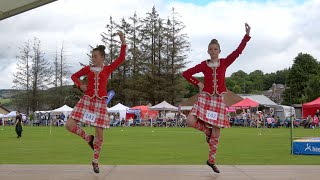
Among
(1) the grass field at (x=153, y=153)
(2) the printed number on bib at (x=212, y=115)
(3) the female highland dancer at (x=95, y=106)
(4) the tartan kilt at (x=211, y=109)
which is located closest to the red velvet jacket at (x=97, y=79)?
(3) the female highland dancer at (x=95, y=106)

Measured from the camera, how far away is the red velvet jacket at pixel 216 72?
822 centimetres

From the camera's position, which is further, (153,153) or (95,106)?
(153,153)

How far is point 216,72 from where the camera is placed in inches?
326

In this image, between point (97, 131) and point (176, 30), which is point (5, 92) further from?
point (97, 131)

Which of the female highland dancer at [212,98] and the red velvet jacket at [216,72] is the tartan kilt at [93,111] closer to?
the female highland dancer at [212,98]

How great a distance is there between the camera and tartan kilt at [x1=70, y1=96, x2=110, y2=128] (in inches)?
321

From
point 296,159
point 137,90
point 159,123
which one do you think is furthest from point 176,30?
point 296,159

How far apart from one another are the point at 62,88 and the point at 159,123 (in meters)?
32.5

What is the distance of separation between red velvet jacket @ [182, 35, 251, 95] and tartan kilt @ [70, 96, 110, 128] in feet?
5.07

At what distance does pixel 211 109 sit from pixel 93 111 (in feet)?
6.41

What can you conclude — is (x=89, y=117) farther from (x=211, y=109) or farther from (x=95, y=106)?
(x=211, y=109)

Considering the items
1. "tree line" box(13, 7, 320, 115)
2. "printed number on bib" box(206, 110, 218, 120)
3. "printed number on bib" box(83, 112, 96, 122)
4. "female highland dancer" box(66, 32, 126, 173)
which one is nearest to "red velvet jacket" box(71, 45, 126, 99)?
"female highland dancer" box(66, 32, 126, 173)

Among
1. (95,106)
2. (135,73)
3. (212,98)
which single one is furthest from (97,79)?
(135,73)

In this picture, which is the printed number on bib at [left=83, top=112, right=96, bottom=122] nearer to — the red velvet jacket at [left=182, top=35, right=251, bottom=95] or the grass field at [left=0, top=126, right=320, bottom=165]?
the red velvet jacket at [left=182, top=35, right=251, bottom=95]
